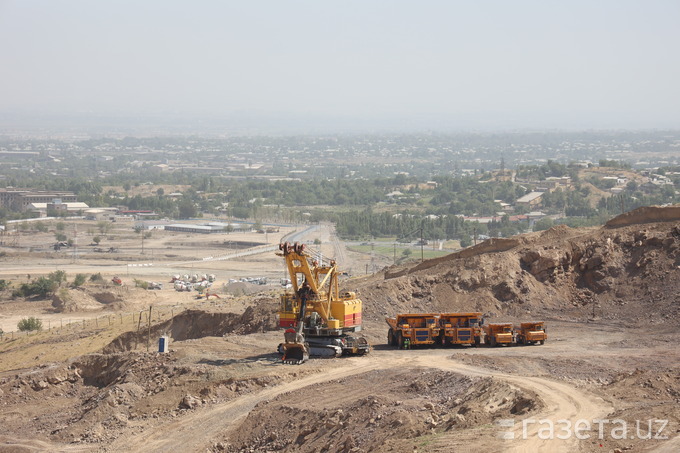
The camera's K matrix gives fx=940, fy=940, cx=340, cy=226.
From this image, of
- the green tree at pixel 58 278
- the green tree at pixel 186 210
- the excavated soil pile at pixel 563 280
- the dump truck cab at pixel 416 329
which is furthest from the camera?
the green tree at pixel 186 210

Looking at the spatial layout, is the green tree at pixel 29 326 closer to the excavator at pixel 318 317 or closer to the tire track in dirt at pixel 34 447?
the excavator at pixel 318 317

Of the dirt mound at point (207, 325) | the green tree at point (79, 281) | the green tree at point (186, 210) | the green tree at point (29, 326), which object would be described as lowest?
the green tree at point (186, 210)

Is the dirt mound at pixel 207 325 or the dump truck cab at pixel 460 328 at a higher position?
the dump truck cab at pixel 460 328

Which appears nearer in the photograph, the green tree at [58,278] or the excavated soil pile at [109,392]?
the excavated soil pile at [109,392]

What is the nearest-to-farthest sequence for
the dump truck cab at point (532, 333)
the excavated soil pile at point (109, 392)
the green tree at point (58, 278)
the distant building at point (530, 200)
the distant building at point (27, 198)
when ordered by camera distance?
1. the excavated soil pile at point (109, 392)
2. the dump truck cab at point (532, 333)
3. the green tree at point (58, 278)
4. the distant building at point (530, 200)
5. the distant building at point (27, 198)

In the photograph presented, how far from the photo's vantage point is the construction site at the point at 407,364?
69.5 feet

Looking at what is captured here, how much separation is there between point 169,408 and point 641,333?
17318 mm

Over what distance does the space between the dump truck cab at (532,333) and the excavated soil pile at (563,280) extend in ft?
17.1

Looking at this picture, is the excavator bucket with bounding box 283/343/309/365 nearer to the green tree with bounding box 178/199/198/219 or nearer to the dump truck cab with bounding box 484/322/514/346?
the dump truck cab with bounding box 484/322/514/346

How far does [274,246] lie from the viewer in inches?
4267

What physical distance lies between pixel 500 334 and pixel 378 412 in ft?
34.8

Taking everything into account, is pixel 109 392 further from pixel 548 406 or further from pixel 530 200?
pixel 530 200

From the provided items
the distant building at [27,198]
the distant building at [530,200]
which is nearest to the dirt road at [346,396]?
the distant building at [530,200]

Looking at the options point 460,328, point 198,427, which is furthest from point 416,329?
point 198,427
